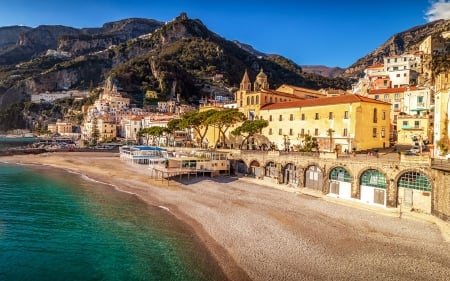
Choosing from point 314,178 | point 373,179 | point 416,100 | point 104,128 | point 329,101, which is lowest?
point 314,178

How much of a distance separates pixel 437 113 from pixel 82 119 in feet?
520

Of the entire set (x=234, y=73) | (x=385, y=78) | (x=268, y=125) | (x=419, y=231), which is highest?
(x=234, y=73)

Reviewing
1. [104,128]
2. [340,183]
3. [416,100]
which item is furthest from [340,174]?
[104,128]

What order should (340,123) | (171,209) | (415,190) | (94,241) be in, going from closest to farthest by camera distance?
(94,241) < (415,190) < (171,209) < (340,123)

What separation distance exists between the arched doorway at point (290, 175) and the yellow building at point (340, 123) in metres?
9.08

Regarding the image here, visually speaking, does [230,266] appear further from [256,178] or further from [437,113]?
[437,113]

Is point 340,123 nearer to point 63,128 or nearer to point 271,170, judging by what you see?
point 271,170

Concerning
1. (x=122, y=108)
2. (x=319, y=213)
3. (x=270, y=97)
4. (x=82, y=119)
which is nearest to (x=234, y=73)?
(x=122, y=108)

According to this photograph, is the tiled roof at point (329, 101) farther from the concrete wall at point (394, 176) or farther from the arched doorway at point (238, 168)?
the arched doorway at point (238, 168)

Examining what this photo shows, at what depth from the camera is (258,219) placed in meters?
24.9

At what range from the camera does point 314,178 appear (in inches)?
1334

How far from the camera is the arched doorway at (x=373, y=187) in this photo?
1079 inches

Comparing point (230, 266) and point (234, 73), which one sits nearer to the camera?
point (230, 266)

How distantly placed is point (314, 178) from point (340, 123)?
465 inches
